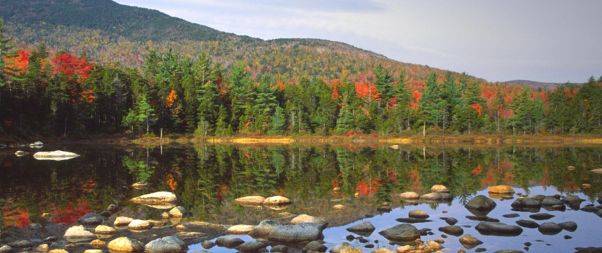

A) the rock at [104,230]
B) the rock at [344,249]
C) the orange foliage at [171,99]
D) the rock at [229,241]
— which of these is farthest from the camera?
the orange foliage at [171,99]

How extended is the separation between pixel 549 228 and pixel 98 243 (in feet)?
52.8

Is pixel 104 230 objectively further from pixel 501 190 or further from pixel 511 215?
pixel 501 190

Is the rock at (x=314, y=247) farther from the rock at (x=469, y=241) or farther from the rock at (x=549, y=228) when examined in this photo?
the rock at (x=549, y=228)

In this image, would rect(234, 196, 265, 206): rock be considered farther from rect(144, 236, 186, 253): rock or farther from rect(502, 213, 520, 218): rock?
Answer: rect(502, 213, 520, 218): rock

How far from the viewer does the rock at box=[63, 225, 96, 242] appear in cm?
1692

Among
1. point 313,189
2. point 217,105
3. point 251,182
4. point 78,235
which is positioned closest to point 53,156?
point 251,182

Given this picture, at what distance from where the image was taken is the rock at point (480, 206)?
75.7 ft

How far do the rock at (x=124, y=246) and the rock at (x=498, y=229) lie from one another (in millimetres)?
12078

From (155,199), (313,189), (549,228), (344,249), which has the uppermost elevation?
(344,249)

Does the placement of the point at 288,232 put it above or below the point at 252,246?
above

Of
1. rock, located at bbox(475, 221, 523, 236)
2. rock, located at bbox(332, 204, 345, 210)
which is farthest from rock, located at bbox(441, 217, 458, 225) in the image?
rock, located at bbox(332, 204, 345, 210)

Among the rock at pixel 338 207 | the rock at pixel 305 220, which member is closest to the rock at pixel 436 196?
the rock at pixel 338 207

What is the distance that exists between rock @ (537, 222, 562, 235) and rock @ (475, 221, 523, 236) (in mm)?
824

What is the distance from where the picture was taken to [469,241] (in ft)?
54.1
